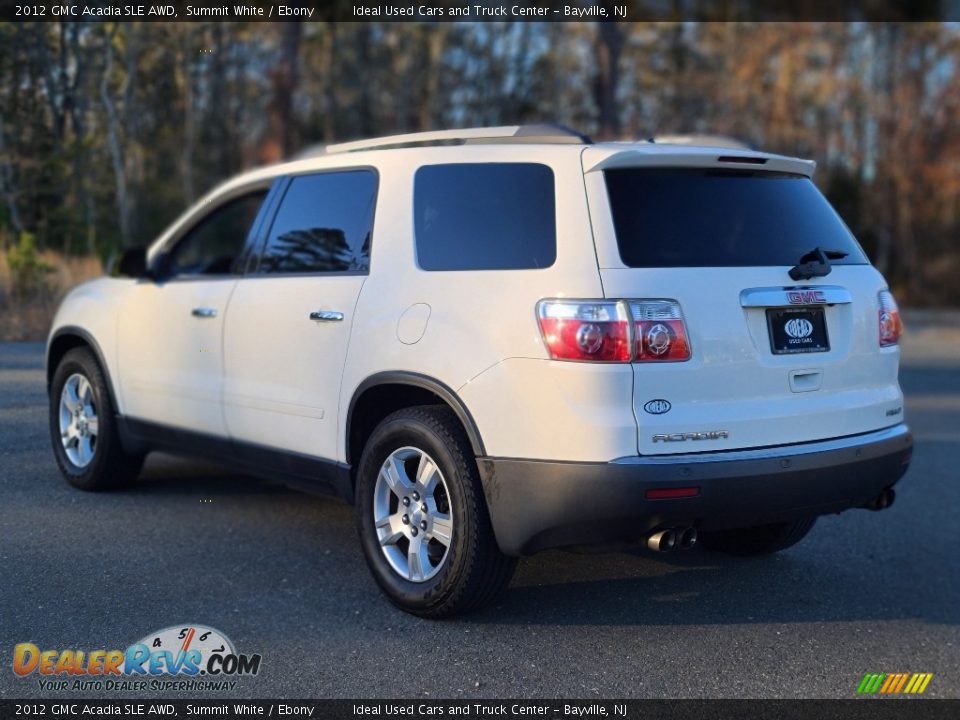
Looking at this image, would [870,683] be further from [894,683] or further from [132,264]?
[132,264]

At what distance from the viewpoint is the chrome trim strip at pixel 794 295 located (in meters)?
4.32

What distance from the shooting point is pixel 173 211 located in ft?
78.0

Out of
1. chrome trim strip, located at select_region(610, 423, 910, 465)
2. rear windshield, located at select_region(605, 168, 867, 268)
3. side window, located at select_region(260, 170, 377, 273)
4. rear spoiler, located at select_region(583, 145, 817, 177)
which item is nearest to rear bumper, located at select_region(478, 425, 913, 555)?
chrome trim strip, located at select_region(610, 423, 910, 465)

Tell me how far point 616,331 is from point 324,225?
1873 millimetres

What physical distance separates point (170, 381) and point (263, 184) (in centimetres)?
119

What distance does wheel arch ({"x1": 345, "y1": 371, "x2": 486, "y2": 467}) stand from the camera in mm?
4348

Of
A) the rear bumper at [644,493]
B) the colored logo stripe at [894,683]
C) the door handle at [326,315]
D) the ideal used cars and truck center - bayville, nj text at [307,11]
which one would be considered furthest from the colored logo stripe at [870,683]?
the ideal used cars and truck center - bayville, nj text at [307,11]

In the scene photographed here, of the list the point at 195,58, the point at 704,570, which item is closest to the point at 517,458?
the point at 704,570

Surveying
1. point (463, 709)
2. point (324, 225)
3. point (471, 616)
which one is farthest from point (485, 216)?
point (463, 709)

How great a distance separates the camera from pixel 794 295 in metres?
4.45

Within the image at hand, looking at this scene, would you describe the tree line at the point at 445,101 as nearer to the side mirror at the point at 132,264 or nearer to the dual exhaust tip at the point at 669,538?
the dual exhaust tip at the point at 669,538

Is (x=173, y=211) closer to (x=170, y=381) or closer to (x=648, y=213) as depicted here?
(x=170, y=381)

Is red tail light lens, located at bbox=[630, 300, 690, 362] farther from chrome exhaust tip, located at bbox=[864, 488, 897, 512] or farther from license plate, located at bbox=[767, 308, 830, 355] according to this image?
chrome exhaust tip, located at bbox=[864, 488, 897, 512]

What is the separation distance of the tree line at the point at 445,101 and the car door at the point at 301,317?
1965 millimetres
